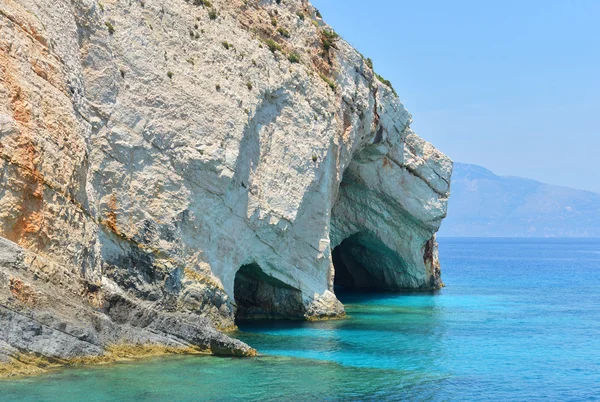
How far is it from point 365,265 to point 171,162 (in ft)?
99.5

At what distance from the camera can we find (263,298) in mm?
35500

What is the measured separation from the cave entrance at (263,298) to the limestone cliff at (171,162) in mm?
100

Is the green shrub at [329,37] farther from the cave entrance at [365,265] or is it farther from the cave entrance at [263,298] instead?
the cave entrance at [365,265]

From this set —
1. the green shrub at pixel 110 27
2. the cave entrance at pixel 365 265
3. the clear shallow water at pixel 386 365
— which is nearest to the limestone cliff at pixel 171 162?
the green shrub at pixel 110 27

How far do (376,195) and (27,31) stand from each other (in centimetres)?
2957

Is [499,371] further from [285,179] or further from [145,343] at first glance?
[285,179]

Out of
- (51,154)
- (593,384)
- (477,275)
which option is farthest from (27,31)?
(477,275)

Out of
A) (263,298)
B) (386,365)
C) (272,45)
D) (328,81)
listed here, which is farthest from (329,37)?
(386,365)

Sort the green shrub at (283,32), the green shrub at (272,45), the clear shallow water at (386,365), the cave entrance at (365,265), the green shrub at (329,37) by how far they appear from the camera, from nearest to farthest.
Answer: the clear shallow water at (386,365)
the green shrub at (272,45)
the green shrub at (283,32)
the green shrub at (329,37)
the cave entrance at (365,265)

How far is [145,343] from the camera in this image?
73.2 ft

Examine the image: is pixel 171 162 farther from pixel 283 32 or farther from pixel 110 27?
pixel 283 32

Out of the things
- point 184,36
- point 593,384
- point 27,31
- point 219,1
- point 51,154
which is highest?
point 219,1

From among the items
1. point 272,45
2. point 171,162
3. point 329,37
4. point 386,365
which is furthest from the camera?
point 329,37

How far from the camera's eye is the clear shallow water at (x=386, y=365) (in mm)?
18562
